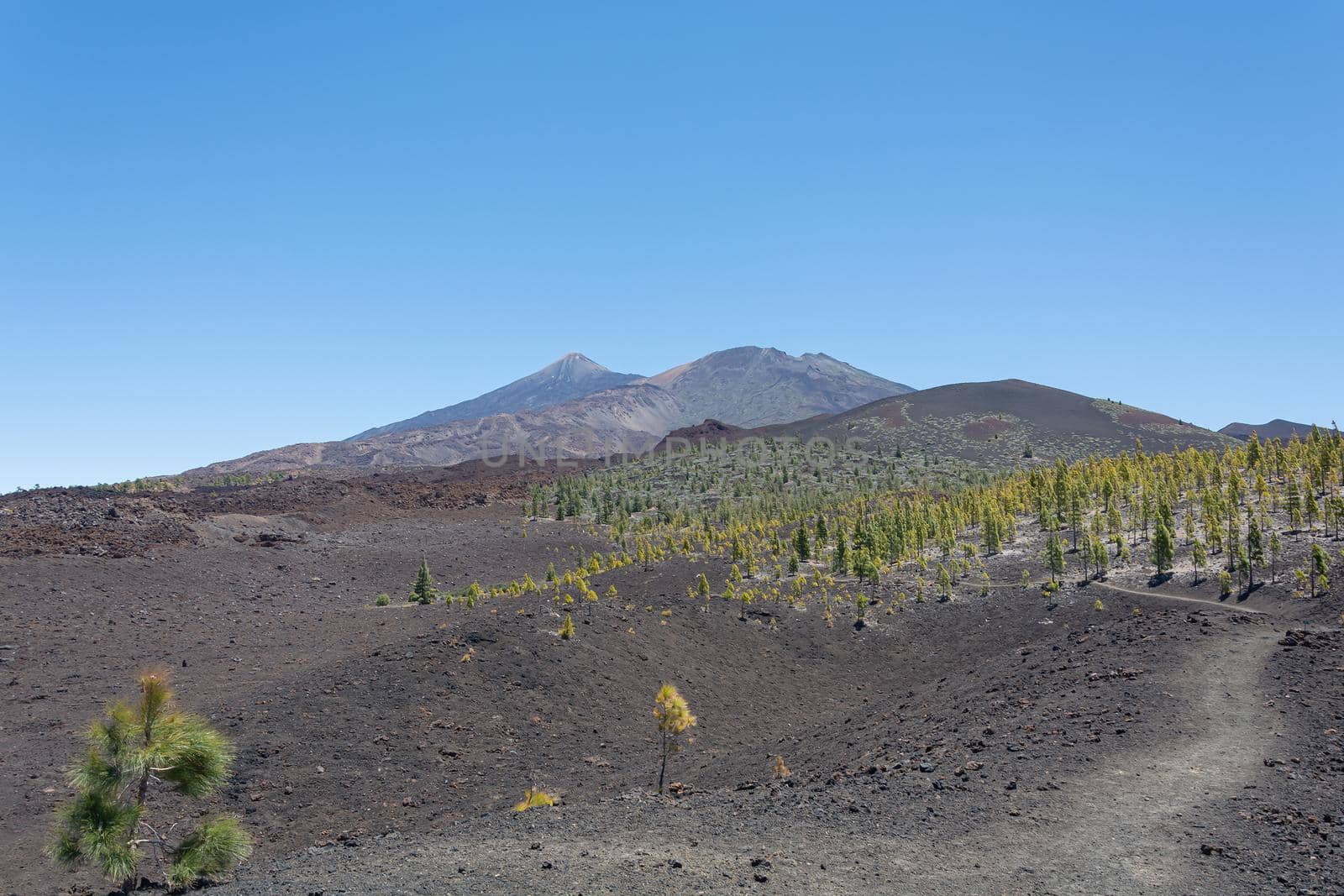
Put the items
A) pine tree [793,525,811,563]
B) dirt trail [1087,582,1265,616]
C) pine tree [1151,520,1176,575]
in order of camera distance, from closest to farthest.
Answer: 1. dirt trail [1087,582,1265,616]
2. pine tree [1151,520,1176,575]
3. pine tree [793,525,811,563]

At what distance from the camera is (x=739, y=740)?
18.9 metres

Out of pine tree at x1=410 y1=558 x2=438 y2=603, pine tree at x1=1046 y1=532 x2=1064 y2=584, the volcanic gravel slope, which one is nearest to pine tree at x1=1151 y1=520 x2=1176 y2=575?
the volcanic gravel slope

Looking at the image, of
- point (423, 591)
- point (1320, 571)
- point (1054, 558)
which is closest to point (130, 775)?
point (423, 591)

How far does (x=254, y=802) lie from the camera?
45.2ft

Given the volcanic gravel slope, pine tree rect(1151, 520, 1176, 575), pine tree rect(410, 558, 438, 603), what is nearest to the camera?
the volcanic gravel slope

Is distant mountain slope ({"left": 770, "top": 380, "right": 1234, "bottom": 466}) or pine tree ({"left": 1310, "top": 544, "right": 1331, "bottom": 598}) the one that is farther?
distant mountain slope ({"left": 770, "top": 380, "right": 1234, "bottom": 466})

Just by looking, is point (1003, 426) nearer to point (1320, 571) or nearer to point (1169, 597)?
point (1169, 597)

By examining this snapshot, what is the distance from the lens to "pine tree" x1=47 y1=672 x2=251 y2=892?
879 centimetres

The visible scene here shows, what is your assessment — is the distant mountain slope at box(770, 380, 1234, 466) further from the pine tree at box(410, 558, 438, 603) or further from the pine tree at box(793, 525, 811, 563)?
the pine tree at box(410, 558, 438, 603)

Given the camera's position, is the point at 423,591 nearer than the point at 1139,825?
No

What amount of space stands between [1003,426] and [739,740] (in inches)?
4003

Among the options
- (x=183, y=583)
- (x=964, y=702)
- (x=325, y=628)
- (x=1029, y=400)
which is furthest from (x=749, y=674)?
(x=1029, y=400)

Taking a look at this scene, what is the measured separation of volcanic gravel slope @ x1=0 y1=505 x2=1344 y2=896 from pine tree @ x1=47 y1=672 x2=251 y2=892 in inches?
46.5

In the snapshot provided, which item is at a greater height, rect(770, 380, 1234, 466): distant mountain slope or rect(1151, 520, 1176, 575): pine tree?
rect(770, 380, 1234, 466): distant mountain slope
